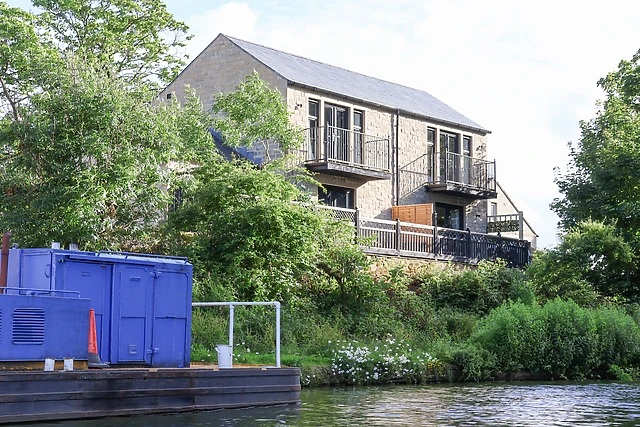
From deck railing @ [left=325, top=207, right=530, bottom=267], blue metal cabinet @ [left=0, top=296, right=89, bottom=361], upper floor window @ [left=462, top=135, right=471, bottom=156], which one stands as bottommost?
blue metal cabinet @ [left=0, top=296, right=89, bottom=361]

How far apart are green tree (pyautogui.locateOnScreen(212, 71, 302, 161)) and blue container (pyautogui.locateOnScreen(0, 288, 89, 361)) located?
17.0 metres

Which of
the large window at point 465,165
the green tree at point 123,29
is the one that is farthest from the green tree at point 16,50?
the large window at point 465,165

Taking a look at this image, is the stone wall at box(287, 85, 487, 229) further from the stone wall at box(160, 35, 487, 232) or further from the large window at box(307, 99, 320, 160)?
the large window at box(307, 99, 320, 160)

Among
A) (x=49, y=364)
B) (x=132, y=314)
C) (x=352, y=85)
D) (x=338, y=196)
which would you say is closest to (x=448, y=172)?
(x=352, y=85)

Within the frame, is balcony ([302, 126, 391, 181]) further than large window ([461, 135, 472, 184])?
No

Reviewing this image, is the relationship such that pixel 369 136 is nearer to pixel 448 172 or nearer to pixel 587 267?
pixel 448 172

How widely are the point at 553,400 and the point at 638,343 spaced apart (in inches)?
336

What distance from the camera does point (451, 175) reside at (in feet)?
Answer: 128

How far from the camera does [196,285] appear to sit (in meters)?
23.6

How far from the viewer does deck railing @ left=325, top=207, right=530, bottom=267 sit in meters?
31.1

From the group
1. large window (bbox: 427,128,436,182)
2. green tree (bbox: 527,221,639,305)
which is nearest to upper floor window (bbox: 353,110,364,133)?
large window (bbox: 427,128,436,182)

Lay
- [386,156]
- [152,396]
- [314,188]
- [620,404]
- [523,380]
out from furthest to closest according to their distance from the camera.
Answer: [386,156] < [314,188] < [523,380] < [620,404] < [152,396]

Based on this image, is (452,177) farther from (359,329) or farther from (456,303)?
(359,329)

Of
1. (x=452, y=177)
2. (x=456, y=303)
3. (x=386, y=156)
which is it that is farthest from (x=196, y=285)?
(x=452, y=177)
